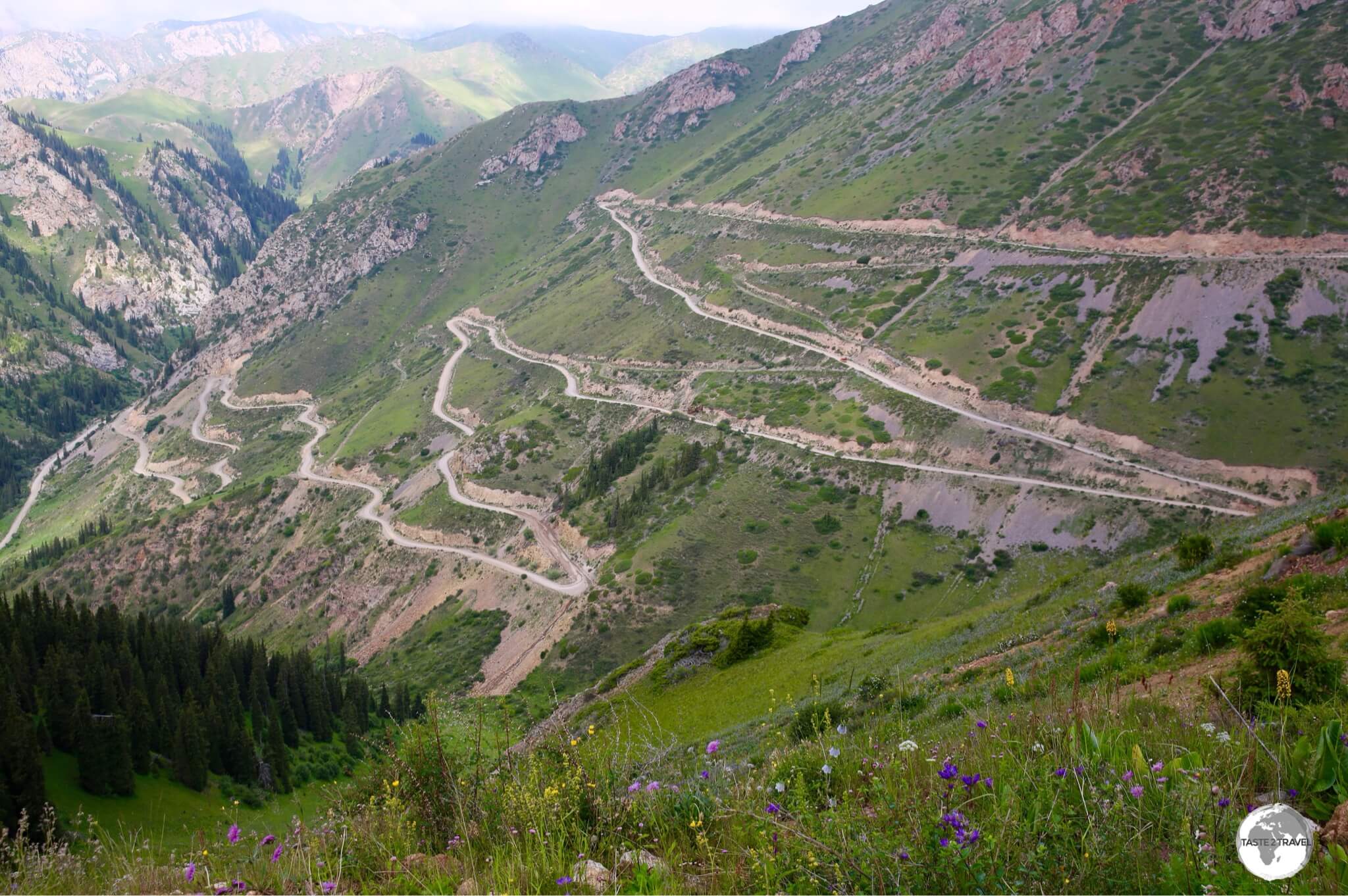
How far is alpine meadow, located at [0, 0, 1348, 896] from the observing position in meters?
6.14

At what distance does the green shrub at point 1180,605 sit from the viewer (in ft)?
64.5

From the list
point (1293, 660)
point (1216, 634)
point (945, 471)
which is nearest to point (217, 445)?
point (945, 471)

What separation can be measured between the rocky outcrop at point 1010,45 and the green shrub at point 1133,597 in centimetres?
17187

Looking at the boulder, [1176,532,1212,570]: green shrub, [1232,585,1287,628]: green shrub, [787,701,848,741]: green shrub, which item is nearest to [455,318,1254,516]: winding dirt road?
[1176,532,1212,570]: green shrub

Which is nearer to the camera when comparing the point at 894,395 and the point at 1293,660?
the point at 1293,660

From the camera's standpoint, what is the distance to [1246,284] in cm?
8500

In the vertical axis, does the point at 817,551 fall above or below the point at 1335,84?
below

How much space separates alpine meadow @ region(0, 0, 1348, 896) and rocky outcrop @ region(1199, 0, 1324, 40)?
5.91ft

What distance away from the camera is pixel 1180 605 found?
19844 mm

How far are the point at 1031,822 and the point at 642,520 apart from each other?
79.5 m

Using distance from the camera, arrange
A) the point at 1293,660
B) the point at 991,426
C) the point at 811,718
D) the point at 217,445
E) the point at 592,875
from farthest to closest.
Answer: the point at 217,445, the point at 991,426, the point at 811,718, the point at 1293,660, the point at 592,875

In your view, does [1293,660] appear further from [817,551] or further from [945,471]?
[945,471]

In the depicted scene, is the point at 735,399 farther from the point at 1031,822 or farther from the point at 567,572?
the point at 1031,822

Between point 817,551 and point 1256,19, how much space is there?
13479 cm
